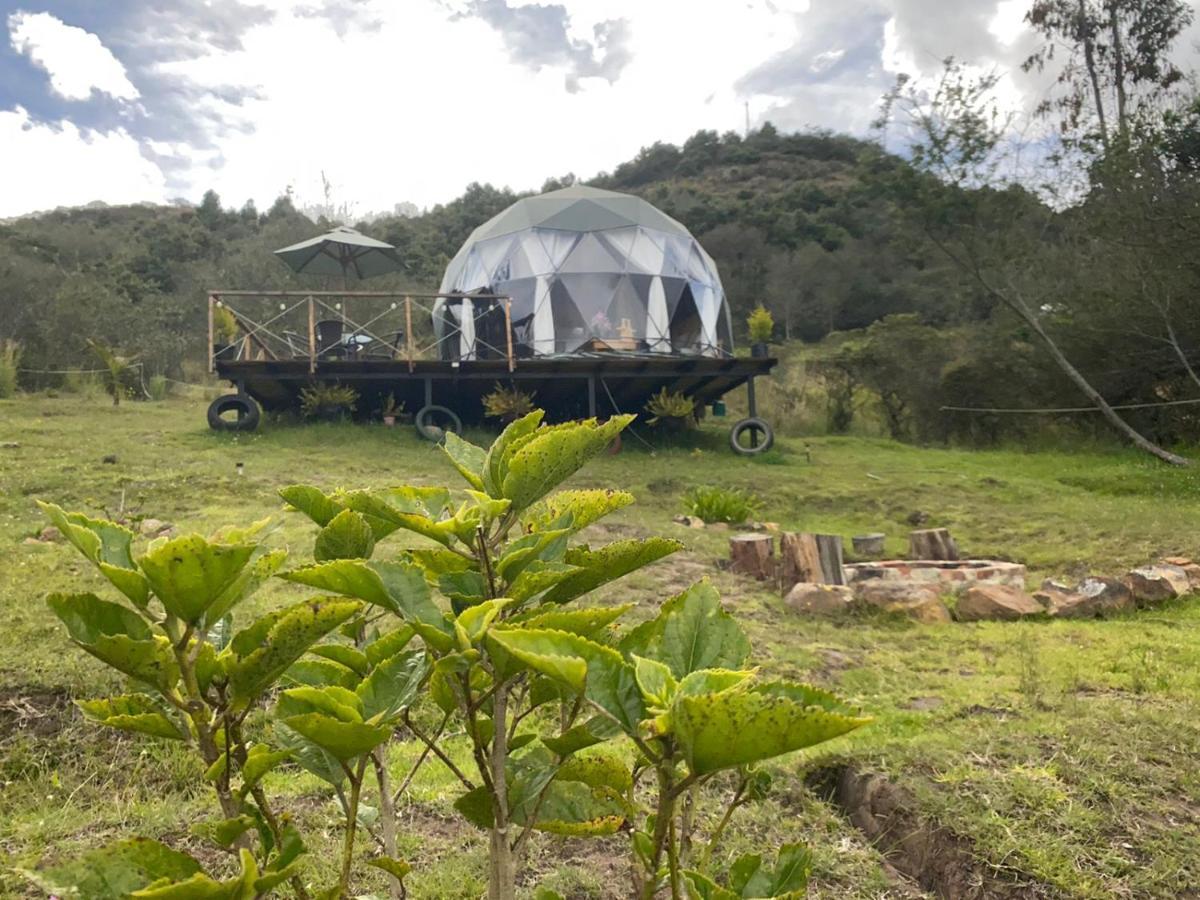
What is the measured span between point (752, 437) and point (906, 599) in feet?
24.1

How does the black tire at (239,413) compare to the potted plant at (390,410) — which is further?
the potted plant at (390,410)

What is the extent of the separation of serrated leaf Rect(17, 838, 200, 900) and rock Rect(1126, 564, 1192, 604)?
17.2ft

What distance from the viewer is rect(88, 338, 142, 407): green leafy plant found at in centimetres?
1266

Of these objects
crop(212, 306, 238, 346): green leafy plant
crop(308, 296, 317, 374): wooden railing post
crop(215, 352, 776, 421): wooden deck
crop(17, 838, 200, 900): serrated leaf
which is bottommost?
crop(17, 838, 200, 900): serrated leaf

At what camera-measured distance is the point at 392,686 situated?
69cm

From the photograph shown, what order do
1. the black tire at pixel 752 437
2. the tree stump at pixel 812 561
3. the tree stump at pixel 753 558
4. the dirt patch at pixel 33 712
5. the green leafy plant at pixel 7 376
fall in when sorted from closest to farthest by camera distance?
1. the dirt patch at pixel 33 712
2. the tree stump at pixel 812 561
3. the tree stump at pixel 753 558
4. the black tire at pixel 752 437
5. the green leafy plant at pixel 7 376

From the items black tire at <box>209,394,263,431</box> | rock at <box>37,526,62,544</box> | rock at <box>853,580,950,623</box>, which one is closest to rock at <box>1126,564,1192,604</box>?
rock at <box>853,580,950,623</box>

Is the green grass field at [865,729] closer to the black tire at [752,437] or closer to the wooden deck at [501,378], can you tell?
the wooden deck at [501,378]

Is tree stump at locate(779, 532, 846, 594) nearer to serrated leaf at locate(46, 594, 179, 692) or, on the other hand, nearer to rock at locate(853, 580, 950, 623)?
rock at locate(853, 580, 950, 623)

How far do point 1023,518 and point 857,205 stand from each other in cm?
2715

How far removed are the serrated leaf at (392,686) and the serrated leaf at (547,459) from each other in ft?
0.55

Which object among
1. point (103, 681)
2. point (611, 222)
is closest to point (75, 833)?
point (103, 681)

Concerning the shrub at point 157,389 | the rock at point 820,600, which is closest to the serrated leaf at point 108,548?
the rock at point 820,600

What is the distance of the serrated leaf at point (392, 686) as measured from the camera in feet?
2.17
